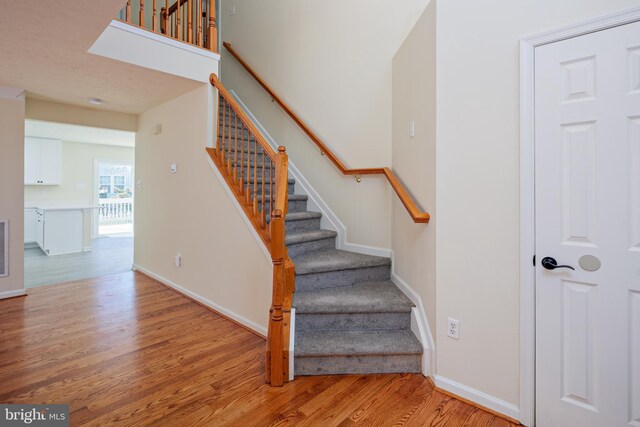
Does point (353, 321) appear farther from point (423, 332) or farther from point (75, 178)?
point (75, 178)

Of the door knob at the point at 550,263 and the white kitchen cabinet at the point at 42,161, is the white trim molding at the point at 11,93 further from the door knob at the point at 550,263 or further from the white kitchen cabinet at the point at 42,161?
the door knob at the point at 550,263

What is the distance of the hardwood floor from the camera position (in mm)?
1699

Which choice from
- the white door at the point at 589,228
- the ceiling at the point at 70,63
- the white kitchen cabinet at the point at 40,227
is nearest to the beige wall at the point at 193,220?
the ceiling at the point at 70,63

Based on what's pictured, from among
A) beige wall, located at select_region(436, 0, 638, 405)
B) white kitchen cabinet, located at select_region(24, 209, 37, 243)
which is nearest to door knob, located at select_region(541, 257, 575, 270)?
beige wall, located at select_region(436, 0, 638, 405)

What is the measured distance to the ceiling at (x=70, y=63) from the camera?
1936 mm

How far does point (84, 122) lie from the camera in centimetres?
405

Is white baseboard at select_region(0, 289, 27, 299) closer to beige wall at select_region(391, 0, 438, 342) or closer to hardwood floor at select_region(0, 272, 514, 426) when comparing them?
hardwood floor at select_region(0, 272, 514, 426)

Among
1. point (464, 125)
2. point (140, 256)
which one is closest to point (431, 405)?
point (464, 125)

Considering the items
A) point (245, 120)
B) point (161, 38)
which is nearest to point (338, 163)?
point (245, 120)

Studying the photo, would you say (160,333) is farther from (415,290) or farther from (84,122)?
(84,122)

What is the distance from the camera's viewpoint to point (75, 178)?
736cm

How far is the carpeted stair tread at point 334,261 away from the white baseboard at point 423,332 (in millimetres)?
451

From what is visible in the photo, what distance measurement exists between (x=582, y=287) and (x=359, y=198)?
6.27 feet

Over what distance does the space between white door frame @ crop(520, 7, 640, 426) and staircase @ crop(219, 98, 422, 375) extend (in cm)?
60
